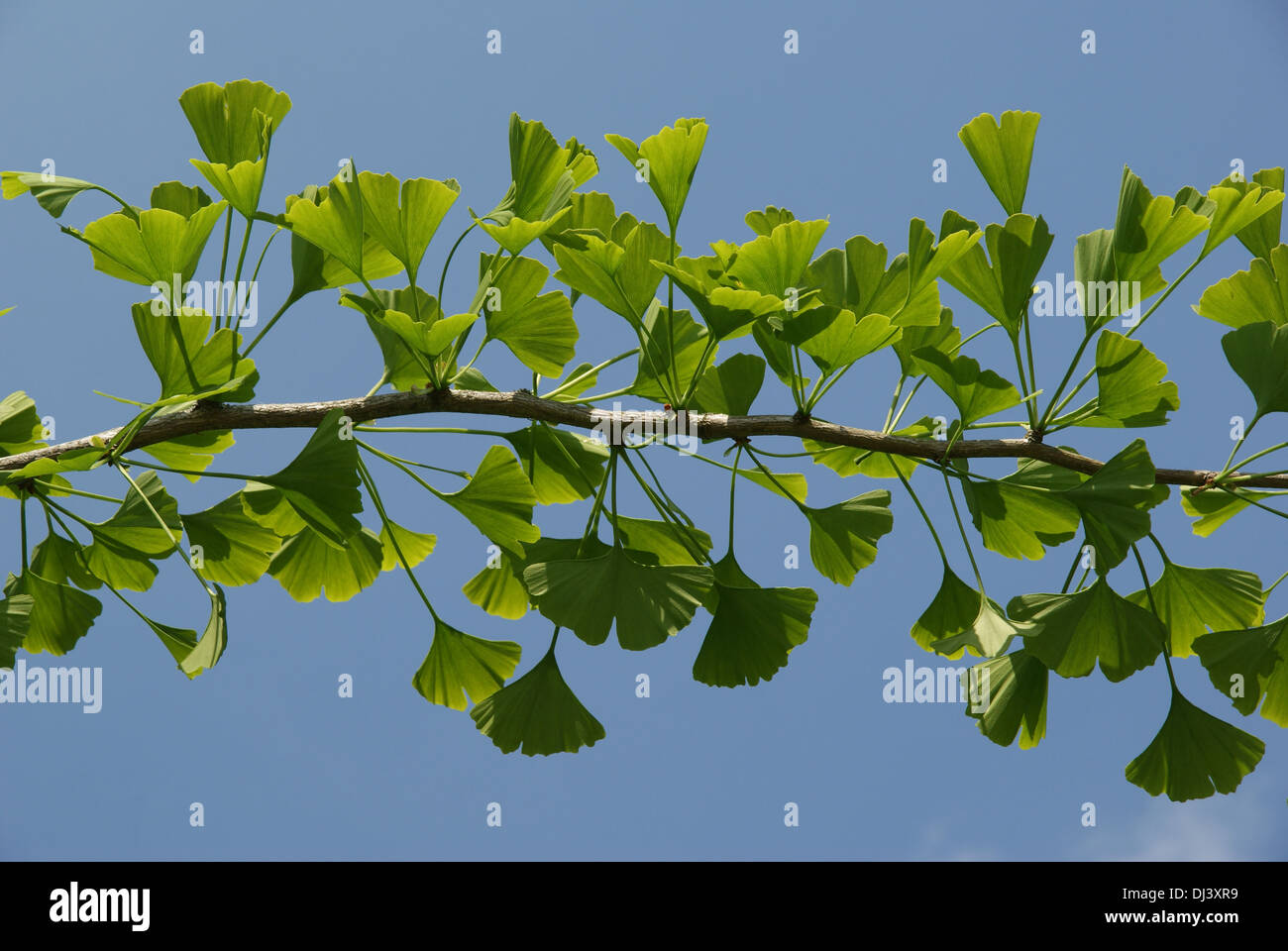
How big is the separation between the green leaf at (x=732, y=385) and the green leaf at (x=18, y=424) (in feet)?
4.35

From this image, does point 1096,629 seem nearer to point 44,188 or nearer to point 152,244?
point 152,244

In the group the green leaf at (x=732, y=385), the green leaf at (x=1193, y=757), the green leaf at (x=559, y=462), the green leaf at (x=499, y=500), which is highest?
the green leaf at (x=732, y=385)

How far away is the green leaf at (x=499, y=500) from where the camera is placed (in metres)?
1.72

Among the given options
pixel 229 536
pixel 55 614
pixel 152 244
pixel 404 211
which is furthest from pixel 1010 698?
pixel 55 614

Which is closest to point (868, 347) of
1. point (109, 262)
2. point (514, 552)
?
point (514, 552)

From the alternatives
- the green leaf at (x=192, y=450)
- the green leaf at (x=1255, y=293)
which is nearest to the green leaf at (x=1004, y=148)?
the green leaf at (x=1255, y=293)

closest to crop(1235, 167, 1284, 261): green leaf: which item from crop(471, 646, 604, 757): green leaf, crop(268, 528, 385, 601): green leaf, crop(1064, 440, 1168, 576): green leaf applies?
crop(1064, 440, 1168, 576): green leaf

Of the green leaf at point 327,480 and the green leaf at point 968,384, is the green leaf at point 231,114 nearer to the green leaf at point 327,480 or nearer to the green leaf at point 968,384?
the green leaf at point 327,480

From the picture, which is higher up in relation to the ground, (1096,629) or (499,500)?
(499,500)

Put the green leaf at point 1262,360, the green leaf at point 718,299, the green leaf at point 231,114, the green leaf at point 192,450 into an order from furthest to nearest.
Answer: the green leaf at point 192,450 < the green leaf at point 231,114 < the green leaf at point 1262,360 < the green leaf at point 718,299

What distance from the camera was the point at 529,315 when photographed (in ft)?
5.47

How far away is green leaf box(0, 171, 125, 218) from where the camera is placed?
1.70 m

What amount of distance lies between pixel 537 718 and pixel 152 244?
109 cm

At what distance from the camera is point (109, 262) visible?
1.62m
